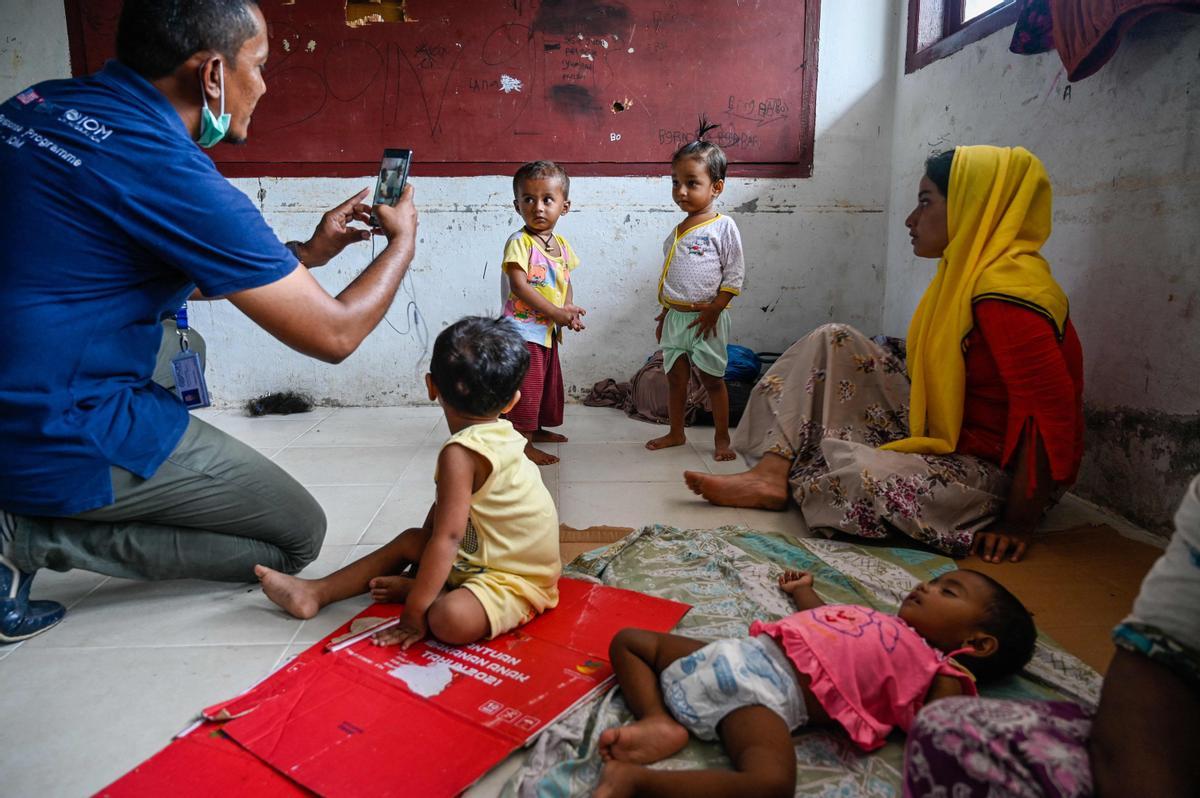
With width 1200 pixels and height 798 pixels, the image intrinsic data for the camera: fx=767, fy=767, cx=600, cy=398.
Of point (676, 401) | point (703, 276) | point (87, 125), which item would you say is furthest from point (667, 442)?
point (87, 125)

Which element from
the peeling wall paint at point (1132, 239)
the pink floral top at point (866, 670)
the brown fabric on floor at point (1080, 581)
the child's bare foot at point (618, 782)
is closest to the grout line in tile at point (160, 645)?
the child's bare foot at point (618, 782)

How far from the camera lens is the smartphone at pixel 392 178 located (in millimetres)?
2066

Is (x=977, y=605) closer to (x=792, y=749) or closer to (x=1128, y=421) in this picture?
(x=792, y=749)

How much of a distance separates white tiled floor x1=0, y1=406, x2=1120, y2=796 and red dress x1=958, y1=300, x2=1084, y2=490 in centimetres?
46

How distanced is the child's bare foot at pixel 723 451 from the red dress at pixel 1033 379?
1140 millimetres

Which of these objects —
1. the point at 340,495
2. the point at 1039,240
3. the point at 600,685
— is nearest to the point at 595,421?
the point at 340,495

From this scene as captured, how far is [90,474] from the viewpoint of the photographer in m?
1.66

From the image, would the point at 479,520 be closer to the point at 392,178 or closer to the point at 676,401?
the point at 392,178

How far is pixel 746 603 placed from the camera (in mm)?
1843

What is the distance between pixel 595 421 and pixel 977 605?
8.92ft

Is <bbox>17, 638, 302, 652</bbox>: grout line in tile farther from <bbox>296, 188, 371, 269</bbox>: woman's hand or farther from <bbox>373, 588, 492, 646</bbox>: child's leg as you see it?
<bbox>296, 188, 371, 269</bbox>: woman's hand

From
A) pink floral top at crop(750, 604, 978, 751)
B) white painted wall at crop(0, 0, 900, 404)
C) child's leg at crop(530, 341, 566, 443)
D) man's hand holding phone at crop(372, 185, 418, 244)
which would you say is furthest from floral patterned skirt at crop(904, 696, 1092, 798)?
white painted wall at crop(0, 0, 900, 404)

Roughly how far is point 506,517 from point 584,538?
0.67 metres

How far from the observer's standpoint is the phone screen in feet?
6.78
